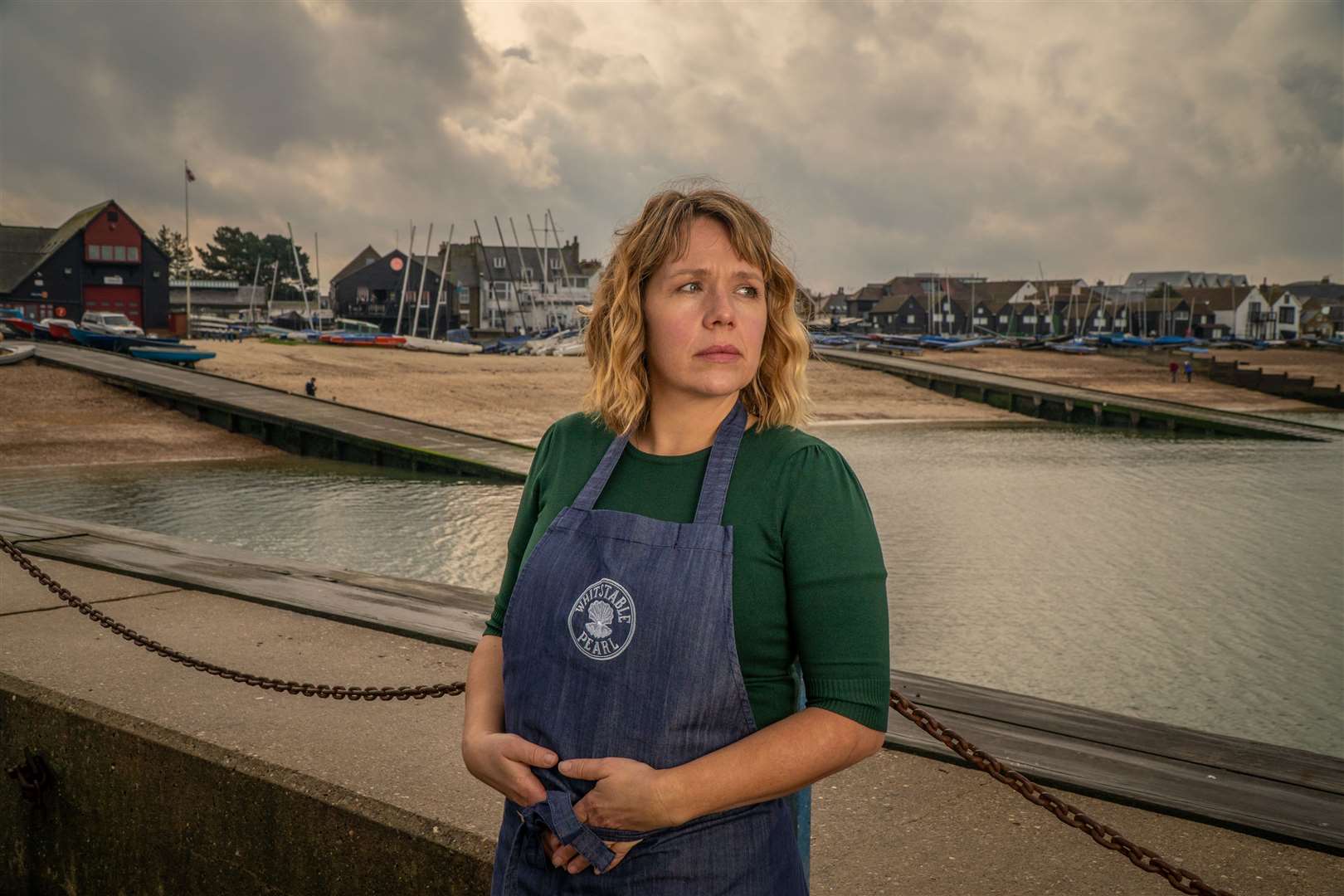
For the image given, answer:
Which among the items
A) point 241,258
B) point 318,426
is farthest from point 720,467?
point 241,258

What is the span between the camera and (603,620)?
69.9 inches

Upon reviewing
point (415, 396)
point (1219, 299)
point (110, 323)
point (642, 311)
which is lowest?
point (415, 396)

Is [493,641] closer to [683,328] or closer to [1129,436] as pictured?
[683,328]

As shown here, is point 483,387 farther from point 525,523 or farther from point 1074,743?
point 525,523

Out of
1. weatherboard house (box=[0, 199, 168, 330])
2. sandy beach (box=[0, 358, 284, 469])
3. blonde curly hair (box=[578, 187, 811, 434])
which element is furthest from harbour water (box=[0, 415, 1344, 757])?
weatherboard house (box=[0, 199, 168, 330])

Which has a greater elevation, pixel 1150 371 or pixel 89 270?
pixel 89 270

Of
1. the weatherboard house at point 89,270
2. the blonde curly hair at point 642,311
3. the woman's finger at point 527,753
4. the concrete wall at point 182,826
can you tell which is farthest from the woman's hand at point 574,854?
the weatherboard house at point 89,270

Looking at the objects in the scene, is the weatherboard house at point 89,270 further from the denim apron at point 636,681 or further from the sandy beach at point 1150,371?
the denim apron at point 636,681

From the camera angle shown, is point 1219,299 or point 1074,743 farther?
point 1219,299

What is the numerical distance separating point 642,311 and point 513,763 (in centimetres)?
88

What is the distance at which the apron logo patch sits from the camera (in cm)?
176

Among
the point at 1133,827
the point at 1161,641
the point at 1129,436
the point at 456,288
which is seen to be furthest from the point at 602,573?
the point at 456,288

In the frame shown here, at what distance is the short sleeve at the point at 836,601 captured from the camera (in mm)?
1764

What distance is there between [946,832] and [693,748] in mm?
1958
